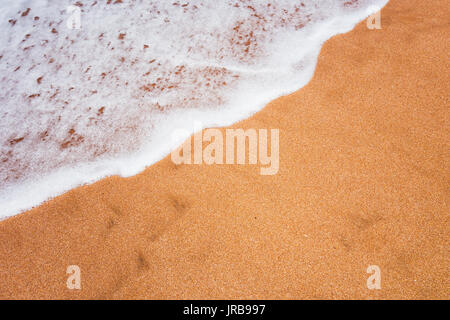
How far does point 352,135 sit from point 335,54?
1.04m

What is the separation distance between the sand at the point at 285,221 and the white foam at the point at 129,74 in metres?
0.35

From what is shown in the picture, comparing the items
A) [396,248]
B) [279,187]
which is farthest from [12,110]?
[396,248]

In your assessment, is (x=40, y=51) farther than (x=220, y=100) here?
Yes

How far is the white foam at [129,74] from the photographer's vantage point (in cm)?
209

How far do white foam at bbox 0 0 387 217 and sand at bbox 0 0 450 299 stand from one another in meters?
0.35

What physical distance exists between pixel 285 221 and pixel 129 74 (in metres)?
2.04

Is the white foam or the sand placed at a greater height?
the white foam

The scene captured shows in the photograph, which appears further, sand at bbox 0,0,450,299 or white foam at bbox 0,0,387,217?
white foam at bbox 0,0,387,217

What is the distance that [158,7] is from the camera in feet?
9.78

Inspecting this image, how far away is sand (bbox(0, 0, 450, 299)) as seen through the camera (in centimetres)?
133

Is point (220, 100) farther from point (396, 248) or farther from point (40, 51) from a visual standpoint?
point (40, 51)

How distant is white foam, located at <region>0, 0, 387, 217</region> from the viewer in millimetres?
2088

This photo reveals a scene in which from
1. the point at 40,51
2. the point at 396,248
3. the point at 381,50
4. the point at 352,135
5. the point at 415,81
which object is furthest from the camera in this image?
the point at 40,51

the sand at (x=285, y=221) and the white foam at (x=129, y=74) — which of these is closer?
the sand at (x=285, y=221)
